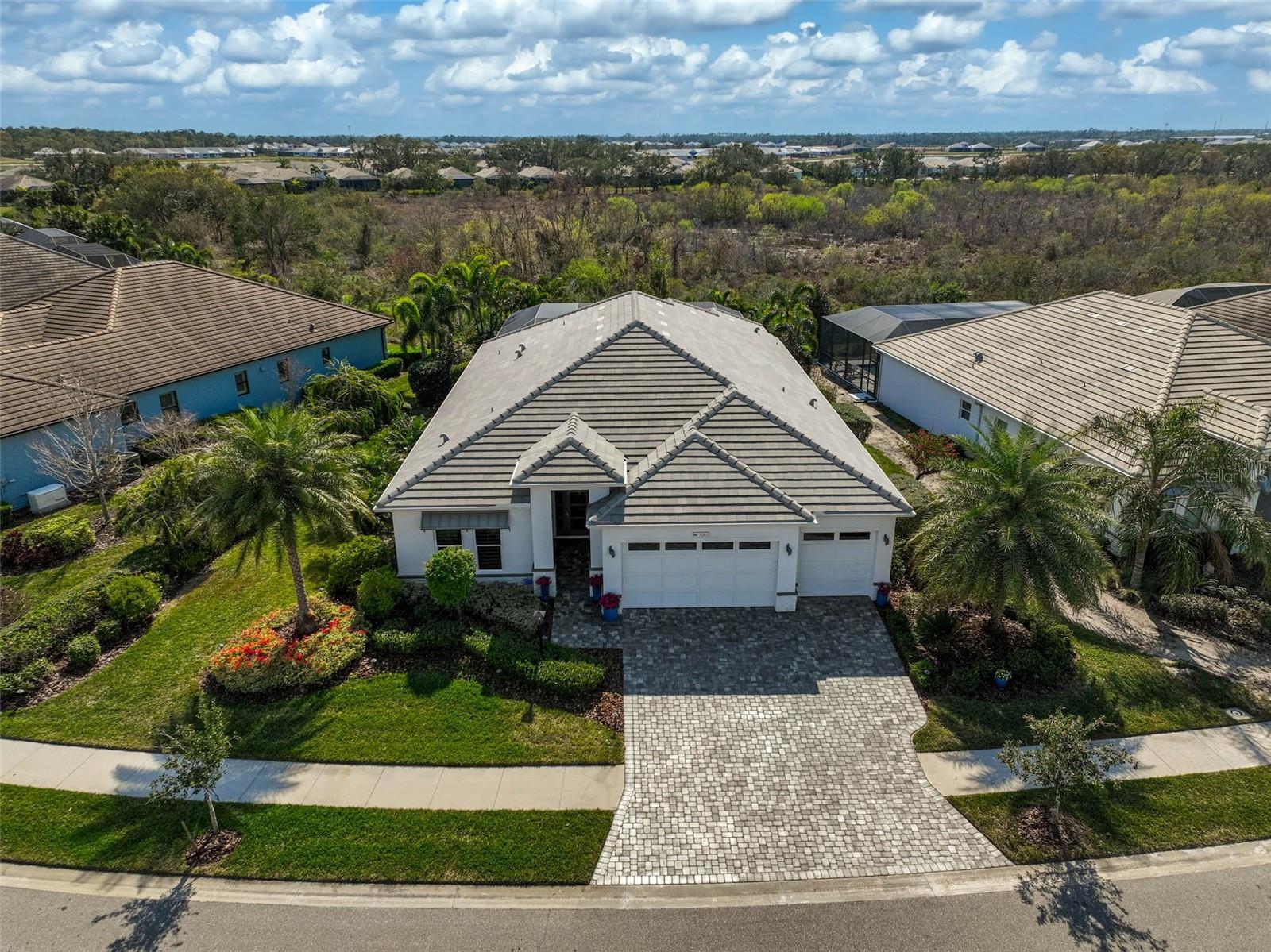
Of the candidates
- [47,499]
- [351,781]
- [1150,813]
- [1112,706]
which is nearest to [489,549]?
→ [351,781]

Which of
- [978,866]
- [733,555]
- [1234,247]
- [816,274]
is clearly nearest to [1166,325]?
[733,555]

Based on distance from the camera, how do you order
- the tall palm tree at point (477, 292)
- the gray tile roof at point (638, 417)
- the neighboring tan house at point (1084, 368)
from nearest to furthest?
the gray tile roof at point (638, 417), the neighboring tan house at point (1084, 368), the tall palm tree at point (477, 292)

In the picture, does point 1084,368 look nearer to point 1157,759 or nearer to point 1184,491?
point 1184,491

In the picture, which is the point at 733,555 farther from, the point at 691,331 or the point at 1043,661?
the point at 691,331

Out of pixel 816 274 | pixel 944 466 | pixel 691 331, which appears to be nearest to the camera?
pixel 944 466

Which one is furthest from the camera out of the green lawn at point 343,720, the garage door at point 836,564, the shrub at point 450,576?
the garage door at point 836,564

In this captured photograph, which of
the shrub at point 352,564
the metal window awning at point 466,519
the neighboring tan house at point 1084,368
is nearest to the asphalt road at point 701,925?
the shrub at point 352,564

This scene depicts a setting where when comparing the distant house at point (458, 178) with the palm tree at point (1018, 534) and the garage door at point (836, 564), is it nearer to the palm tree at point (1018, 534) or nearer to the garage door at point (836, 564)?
the garage door at point (836, 564)
